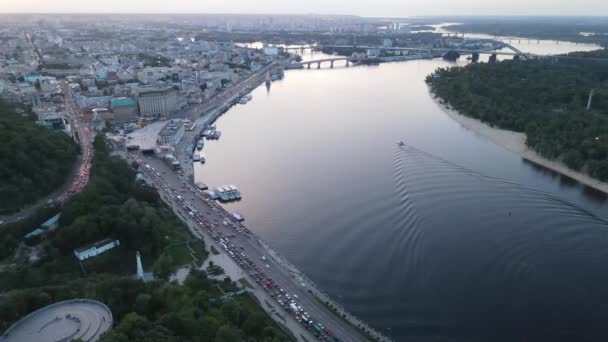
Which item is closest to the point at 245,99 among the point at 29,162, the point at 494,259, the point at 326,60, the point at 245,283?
the point at 29,162

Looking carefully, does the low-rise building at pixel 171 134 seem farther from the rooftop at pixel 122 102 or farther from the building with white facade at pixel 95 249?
the building with white facade at pixel 95 249

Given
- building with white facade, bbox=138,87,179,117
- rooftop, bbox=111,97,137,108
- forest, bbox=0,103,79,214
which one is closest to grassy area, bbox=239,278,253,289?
forest, bbox=0,103,79,214

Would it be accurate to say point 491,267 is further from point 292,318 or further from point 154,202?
point 154,202

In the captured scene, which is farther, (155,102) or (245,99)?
(245,99)

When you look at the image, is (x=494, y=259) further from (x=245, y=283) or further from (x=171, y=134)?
(x=171, y=134)

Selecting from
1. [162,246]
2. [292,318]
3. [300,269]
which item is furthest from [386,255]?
[162,246]

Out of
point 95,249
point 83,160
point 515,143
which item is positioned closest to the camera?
point 95,249

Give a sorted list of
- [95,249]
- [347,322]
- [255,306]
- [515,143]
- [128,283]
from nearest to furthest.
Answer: [128,283] → [347,322] → [255,306] → [95,249] → [515,143]

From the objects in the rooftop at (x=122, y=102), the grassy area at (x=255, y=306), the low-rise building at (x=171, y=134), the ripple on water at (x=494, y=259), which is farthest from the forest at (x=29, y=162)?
the ripple on water at (x=494, y=259)
